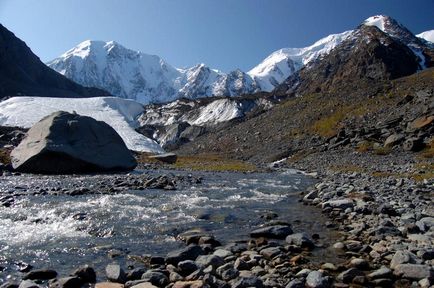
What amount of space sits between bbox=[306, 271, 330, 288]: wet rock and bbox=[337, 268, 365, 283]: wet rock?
529mm

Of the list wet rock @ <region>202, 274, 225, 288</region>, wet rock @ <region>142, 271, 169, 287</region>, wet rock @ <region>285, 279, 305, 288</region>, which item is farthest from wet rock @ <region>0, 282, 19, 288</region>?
wet rock @ <region>285, 279, 305, 288</region>

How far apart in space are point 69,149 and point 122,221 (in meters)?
23.4

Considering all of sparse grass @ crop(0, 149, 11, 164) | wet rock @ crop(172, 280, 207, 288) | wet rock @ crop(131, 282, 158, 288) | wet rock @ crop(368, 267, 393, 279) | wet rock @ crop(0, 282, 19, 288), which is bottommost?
wet rock @ crop(368, 267, 393, 279)

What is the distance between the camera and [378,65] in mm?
183875

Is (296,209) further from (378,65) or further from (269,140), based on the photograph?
(378,65)

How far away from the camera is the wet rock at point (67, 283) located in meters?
9.70

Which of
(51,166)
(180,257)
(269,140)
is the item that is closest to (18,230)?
(180,257)

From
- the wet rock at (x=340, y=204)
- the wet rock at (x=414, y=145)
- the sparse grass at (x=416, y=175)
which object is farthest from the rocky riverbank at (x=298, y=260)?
the wet rock at (x=414, y=145)

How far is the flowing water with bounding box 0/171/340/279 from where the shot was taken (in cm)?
1277

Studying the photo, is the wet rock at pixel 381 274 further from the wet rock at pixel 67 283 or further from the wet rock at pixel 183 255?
the wet rock at pixel 67 283

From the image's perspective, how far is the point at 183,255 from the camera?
11977 mm

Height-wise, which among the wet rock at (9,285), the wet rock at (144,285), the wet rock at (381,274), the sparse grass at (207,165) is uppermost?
the sparse grass at (207,165)

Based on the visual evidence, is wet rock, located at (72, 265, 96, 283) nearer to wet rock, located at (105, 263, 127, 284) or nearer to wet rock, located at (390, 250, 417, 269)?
wet rock, located at (105, 263, 127, 284)

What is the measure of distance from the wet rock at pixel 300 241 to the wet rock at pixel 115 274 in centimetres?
602
